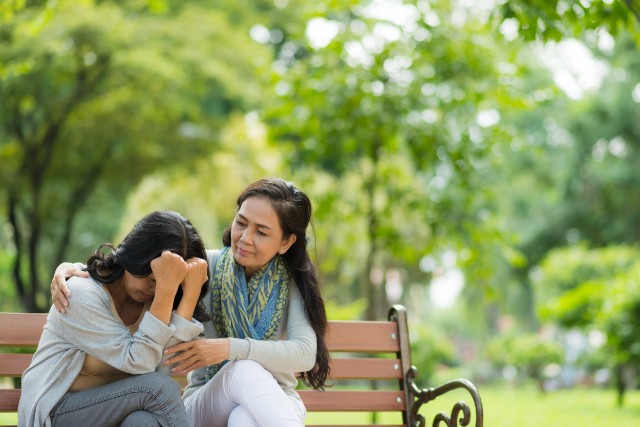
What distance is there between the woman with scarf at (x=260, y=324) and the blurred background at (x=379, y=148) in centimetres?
22

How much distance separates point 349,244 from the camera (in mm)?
9641

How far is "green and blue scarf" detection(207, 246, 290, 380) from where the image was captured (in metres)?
3.29

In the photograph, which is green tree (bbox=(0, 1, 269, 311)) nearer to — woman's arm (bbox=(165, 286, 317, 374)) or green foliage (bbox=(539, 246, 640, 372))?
green foliage (bbox=(539, 246, 640, 372))

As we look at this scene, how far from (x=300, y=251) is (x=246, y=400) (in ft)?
2.15

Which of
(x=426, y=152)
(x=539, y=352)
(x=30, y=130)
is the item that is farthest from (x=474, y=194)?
(x=30, y=130)

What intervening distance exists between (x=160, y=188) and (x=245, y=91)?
3453mm

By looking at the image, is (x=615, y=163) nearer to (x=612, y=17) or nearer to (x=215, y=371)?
(x=612, y=17)

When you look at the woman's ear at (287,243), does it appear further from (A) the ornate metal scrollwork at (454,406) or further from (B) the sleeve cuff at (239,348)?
(A) the ornate metal scrollwork at (454,406)

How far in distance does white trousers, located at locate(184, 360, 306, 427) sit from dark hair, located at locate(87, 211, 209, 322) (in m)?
0.35

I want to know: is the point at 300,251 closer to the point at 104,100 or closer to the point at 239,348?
the point at 239,348

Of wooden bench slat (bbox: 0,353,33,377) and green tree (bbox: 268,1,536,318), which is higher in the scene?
green tree (bbox: 268,1,536,318)

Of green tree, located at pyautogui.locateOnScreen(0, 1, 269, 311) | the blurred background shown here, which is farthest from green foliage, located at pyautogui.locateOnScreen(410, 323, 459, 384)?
green tree, located at pyautogui.locateOnScreen(0, 1, 269, 311)

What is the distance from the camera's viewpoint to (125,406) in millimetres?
2859

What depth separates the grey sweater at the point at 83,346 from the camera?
2875 mm
